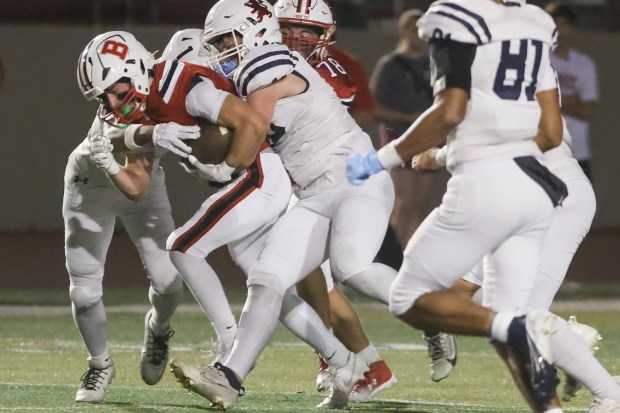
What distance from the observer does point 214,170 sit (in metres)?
5.52

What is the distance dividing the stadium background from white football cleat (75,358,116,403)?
7.72 metres

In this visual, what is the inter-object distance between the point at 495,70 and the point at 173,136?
1450 mm

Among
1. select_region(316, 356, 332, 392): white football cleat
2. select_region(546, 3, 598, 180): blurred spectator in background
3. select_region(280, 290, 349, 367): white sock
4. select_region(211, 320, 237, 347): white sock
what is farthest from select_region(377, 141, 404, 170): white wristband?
select_region(546, 3, 598, 180): blurred spectator in background

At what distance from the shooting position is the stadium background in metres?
15.4

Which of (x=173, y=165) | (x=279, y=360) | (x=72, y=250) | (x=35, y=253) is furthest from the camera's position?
(x=173, y=165)

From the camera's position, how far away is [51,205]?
15492 mm

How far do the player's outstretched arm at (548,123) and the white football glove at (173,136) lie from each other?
1.39m

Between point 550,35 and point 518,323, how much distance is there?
0.99 meters

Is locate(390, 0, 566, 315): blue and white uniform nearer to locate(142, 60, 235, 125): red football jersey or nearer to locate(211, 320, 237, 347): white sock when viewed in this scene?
locate(142, 60, 235, 125): red football jersey

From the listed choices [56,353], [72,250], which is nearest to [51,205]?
[56,353]

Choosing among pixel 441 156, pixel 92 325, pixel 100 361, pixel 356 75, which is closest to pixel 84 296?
pixel 92 325

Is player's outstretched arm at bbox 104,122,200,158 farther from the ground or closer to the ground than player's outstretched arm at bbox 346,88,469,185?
closer to the ground

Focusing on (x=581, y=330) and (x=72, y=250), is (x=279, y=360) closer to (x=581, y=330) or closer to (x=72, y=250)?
(x=72, y=250)

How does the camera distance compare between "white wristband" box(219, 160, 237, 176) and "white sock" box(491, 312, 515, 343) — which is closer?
"white sock" box(491, 312, 515, 343)
